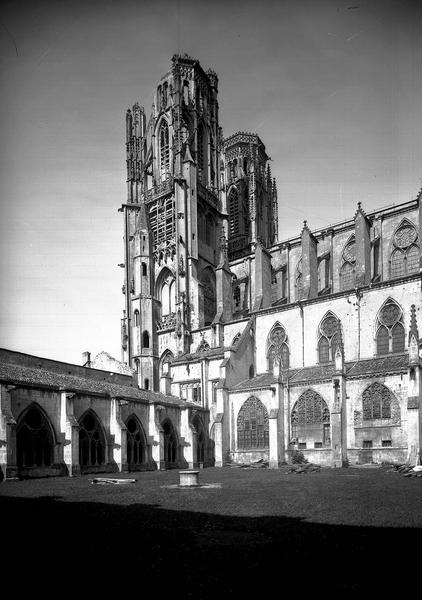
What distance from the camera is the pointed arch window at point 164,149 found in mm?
66938

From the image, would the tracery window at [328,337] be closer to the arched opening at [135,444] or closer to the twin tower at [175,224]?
the twin tower at [175,224]

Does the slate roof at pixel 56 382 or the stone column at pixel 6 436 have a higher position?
the slate roof at pixel 56 382

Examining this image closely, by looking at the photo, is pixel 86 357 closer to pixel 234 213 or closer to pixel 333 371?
pixel 333 371

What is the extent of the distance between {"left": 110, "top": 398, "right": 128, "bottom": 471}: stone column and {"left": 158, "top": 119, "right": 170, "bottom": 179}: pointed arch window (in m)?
36.0

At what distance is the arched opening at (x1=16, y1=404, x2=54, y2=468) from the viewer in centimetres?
3161

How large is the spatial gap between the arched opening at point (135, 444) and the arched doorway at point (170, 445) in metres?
2.73

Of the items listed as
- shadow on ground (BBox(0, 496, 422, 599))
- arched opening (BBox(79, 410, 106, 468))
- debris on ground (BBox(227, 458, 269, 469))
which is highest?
shadow on ground (BBox(0, 496, 422, 599))

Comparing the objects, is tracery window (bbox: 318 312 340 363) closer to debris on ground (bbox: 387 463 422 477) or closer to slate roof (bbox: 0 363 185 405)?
debris on ground (bbox: 387 463 422 477)

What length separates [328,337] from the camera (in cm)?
4653

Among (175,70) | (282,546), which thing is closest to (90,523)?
(282,546)

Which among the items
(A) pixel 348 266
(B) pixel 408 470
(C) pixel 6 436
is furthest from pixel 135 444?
(A) pixel 348 266

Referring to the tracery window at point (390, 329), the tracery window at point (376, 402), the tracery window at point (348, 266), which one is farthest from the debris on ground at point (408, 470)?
the tracery window at point (348, 266)

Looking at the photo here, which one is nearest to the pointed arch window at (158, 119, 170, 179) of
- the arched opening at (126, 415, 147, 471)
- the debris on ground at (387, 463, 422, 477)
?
the arched opening at (126, 415, 147, 471)

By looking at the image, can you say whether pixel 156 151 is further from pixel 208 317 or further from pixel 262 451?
pixel 262 451
